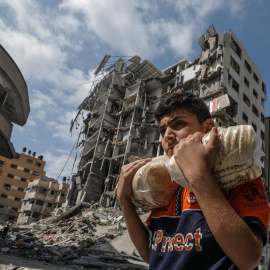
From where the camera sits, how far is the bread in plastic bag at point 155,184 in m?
1.32

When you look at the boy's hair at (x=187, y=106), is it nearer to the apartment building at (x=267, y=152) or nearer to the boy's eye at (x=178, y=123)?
the boy's eye at (x=178, y=123)

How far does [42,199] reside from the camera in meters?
51.1

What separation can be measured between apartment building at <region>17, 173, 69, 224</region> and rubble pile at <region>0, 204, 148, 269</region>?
3099 centimetres

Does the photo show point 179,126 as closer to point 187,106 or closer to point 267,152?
point 187,106

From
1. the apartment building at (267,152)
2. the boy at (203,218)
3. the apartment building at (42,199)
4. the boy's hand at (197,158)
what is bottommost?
the boy at (203,218)

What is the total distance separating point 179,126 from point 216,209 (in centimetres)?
59

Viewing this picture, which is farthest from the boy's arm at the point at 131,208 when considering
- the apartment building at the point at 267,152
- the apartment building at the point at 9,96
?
the apartment building at the point at 267,152

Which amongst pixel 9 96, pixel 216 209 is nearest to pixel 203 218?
pixel 216 209

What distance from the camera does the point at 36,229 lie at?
19734 mm

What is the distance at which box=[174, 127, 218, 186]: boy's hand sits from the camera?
103 cm

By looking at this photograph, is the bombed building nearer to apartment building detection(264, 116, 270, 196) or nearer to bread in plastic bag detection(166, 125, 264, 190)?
apartment building detection(264, 116, 270, 196)

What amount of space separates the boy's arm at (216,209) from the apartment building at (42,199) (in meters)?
54.3

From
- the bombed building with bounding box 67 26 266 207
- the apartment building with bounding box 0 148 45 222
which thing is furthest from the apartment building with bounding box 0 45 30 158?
the apartment building with bounding box 0 148 45 222

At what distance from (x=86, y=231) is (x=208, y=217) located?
18.0 metres
